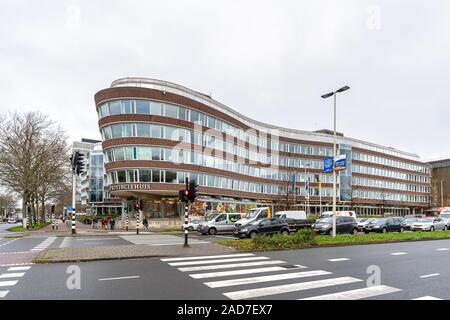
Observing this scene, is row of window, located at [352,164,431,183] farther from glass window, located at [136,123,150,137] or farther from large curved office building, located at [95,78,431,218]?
glass window, located at [136,123,150,137]

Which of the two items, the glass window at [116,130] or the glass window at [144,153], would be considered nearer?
the glass window at [144,153]

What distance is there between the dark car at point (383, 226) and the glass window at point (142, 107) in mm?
28733

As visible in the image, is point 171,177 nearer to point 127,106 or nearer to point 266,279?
point 127,106

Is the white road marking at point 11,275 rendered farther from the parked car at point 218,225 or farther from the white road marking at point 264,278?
the parked car at point 218,225

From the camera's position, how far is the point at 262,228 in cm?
2402

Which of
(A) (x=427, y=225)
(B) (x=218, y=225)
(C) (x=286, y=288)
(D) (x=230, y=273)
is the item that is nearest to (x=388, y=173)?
(A) (x=427, y=225)

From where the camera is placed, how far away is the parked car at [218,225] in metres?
30.9

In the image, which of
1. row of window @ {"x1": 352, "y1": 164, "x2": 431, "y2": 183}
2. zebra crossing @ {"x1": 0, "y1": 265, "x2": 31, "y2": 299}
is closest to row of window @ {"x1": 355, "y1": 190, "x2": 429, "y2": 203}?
row of window @ {"x1": 352, "y1": 164, "x2": 431, "y2": 183}

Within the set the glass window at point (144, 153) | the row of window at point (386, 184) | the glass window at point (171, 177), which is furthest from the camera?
the row of window at point (386, 184)

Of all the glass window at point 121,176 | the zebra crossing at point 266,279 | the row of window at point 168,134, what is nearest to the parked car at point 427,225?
the zebra crossing at point 266,279

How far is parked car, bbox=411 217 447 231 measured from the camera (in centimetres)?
3535

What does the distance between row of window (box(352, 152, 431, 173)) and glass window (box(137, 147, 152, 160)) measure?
5639 centimetres

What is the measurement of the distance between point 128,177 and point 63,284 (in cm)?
3735
